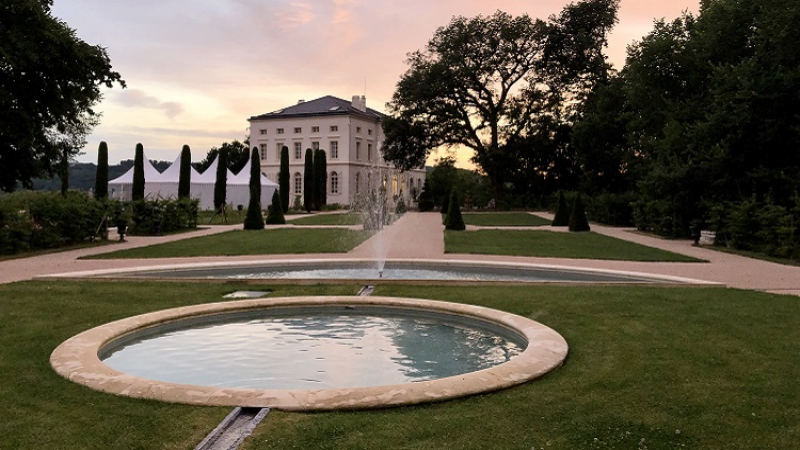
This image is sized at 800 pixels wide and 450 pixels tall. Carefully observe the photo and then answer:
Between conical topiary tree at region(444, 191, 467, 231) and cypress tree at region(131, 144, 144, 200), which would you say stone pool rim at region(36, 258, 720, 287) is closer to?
conical topiary tree at region(444, 191, 467, 231)

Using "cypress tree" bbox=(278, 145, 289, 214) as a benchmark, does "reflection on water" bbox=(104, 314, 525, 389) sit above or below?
below

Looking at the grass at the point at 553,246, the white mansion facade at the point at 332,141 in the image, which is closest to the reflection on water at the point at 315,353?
the grass at the point at 553,246

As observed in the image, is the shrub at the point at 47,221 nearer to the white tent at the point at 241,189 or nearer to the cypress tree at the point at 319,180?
the white tent at the point at 241,189

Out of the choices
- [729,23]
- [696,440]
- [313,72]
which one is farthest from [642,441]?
[313,72]

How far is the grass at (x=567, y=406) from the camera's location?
299cm

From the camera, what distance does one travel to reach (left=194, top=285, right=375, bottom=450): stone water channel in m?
2.89

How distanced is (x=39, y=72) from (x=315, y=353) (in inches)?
562

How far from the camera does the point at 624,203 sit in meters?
26.8

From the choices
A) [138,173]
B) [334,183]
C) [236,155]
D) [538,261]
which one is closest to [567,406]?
[538,261]

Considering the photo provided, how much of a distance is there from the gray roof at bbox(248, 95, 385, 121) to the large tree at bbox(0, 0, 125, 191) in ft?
119

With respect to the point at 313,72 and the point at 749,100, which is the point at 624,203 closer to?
the point at 749,100

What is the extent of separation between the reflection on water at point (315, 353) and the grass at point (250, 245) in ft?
25.6

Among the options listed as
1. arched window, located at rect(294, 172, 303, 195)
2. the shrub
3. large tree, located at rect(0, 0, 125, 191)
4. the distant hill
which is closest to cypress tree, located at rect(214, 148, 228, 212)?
arched window, located at rect(294, 172, 303, 195)

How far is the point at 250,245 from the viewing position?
1577 cm
